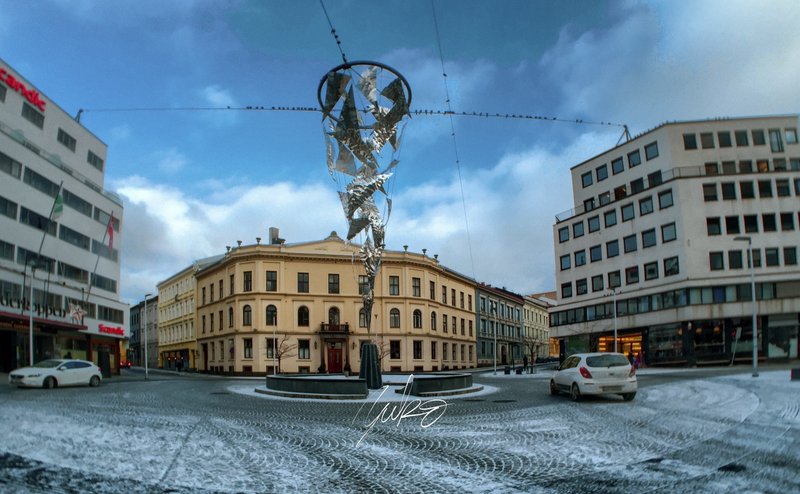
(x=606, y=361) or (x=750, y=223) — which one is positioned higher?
(x=750, y=223)

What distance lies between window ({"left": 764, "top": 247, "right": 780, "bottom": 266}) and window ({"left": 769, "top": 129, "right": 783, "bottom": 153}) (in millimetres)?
8991

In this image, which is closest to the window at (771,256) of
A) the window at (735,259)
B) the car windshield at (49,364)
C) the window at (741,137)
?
the window at (735,259)

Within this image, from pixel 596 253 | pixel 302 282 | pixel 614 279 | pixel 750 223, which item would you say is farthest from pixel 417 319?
pixel 750 223

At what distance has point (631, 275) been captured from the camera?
5212 centimetres

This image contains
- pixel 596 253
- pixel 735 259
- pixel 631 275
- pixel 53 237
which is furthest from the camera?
pixel 596 253

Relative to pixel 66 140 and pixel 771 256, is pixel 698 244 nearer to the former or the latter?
pixel 771 256

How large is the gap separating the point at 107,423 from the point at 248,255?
43.8 metres

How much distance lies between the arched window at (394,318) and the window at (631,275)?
72.3ft

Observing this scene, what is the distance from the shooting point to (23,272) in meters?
36.0

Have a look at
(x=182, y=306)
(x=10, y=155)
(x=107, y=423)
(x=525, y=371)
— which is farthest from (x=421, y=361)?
(x=107, y=423)

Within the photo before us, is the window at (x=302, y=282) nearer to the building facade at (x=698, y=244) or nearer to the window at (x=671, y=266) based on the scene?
the building facade at (x=698, y=244)

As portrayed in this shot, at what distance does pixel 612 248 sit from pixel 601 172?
822 cm

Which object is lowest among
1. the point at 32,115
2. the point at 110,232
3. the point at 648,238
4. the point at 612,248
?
the point at 612,248

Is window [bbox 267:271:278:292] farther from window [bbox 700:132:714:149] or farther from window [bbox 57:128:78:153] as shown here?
window [bbox 700:132:714:149]
